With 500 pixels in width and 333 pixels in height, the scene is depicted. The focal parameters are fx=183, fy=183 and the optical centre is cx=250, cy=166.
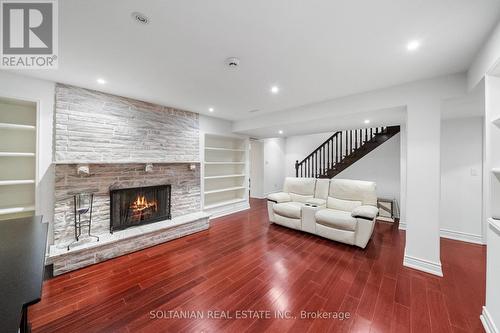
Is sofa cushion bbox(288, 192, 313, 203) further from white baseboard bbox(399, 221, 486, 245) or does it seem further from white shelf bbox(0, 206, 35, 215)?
white shelf bbox(0, 206, 35, 215)

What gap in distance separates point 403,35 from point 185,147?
3912 millimetres

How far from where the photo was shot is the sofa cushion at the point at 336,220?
10.0 ft

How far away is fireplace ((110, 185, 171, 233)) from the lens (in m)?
3.20

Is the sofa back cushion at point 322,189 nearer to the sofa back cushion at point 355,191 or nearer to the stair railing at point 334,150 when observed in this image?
the sofa back cushion at point 355,191

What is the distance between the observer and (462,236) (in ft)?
11.1

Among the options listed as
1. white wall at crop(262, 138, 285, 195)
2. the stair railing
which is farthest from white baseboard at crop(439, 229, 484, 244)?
white wall at crop(262, 138, 285, 195)

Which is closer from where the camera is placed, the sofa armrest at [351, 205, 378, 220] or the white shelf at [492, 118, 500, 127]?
the white shelf at [492, 118, 500, 127]

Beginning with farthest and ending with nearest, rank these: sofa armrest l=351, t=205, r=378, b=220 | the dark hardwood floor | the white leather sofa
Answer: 1. the white leather sofa
2. sofa armrest l=351, t=205, r=378, b=220
3. the dark hardwood floor

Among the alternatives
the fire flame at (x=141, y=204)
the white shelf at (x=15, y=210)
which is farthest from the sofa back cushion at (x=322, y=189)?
the white shelf at (x=15, y=210)

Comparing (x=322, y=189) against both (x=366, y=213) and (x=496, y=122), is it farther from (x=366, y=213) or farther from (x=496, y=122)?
(x=496, y=122)

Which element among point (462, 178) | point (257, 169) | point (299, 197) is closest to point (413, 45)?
point (462, 178)

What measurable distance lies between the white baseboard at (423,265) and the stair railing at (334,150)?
3.50 meters

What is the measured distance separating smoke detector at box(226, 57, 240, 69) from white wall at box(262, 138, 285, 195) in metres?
4.93

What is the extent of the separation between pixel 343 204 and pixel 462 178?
84.1 inches
